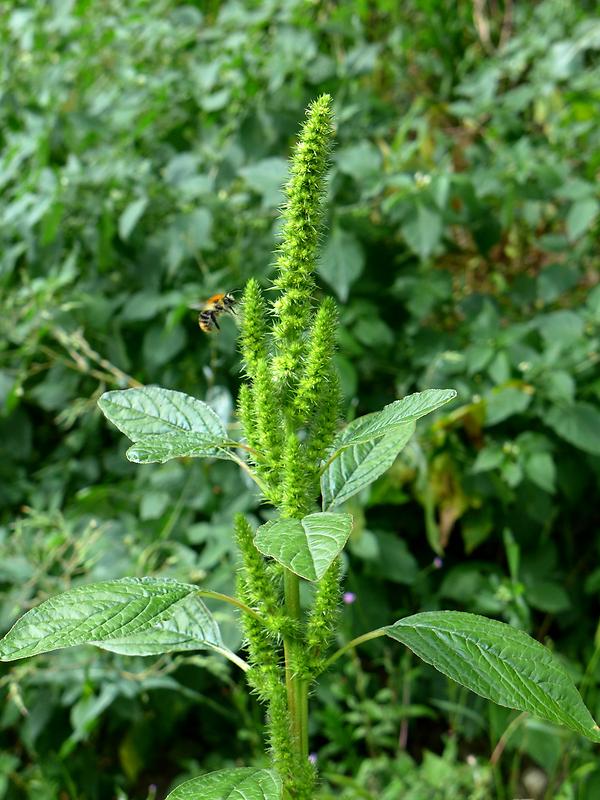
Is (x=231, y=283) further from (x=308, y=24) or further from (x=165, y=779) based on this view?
(x=165, y=779)

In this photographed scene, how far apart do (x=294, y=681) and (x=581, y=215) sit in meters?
1.95

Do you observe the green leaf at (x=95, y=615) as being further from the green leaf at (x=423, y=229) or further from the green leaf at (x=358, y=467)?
the green leaf at (x=423, y=229)

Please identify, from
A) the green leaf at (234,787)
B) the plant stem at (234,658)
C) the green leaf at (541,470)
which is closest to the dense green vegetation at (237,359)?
the green leaf at (541,470)

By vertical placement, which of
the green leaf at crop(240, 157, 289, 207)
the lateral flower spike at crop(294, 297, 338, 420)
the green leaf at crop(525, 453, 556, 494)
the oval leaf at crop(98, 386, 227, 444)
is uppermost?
the lateral flower spike at crop(294, 297, 338, 420)

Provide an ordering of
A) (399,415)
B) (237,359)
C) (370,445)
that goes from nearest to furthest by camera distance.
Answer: (399,415) < (370,445) < (237,359)

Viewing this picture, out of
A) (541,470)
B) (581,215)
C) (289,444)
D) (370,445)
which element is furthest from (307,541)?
(581,215)

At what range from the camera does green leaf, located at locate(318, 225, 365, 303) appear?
232 centimetres

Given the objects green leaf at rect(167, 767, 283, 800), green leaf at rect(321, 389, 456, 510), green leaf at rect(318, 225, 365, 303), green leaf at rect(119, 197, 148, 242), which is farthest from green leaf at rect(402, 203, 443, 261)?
green leaf at rect(167, 767, 283, 800)

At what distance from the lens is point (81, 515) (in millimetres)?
2375

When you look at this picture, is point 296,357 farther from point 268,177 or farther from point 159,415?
point 268,177

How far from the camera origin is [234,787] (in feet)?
2.54

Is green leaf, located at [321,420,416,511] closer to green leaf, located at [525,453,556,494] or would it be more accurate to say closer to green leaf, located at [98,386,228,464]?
green leaf, located at [98,386,228,464]

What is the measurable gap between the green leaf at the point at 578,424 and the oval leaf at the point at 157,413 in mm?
1413

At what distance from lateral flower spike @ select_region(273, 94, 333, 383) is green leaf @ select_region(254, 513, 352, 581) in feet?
0.49
